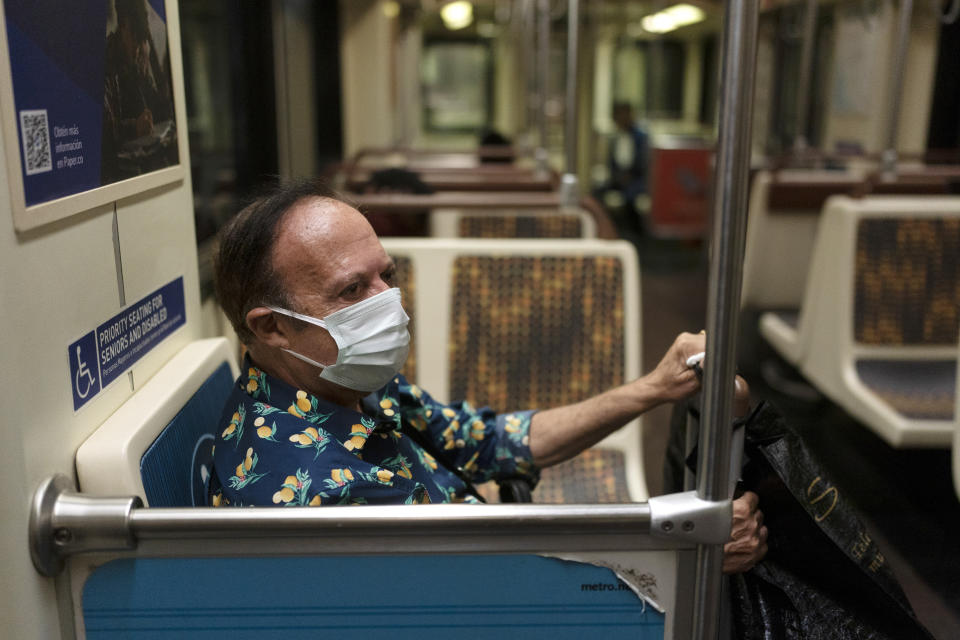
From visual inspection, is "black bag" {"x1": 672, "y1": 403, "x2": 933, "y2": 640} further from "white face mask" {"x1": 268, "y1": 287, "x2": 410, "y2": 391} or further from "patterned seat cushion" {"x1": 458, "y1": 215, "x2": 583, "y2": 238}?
"patterned seat cushion" {"x1": 458, "y1": 215, "x2": 583, "y2": 238}

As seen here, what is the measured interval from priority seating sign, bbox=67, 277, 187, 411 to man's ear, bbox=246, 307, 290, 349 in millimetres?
154

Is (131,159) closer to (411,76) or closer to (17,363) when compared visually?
(17,363)

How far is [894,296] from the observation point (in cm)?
301

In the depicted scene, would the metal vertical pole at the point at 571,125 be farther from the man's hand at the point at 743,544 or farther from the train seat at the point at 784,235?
the man's hand at the point at 743,544


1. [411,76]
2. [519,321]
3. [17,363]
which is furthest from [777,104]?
[17,363]

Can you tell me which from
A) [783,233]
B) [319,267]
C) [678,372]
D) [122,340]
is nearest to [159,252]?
[122,340]

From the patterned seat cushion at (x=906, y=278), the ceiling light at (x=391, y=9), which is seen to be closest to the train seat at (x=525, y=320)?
the patterned seat cushion at (x=906, y=278)

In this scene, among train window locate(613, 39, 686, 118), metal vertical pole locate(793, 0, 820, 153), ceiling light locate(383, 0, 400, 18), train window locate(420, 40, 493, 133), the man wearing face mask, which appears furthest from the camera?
train window locate(420, 40, 493, 133)

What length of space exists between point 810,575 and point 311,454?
0.61 meters

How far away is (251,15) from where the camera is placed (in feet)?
13.8

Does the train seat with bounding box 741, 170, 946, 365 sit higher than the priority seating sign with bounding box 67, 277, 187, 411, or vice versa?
the priority seating sign with bounding box 67, 277, 187, 411

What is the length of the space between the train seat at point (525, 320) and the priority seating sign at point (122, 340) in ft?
3.18

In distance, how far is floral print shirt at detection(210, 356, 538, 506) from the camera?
3.36 ft

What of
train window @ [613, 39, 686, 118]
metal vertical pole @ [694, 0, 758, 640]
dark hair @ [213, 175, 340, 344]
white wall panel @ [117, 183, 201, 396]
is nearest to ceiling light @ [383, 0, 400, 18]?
train window @ [613, 39, 686, 118]
